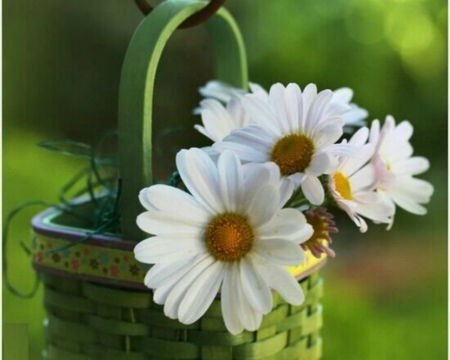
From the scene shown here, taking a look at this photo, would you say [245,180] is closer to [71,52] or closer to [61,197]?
[61,197]

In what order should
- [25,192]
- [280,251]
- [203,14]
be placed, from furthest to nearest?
[25,192] < [203,14] < [280,251]

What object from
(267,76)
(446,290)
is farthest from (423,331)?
(267,76)

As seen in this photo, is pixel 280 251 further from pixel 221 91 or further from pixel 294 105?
pixel 221 91

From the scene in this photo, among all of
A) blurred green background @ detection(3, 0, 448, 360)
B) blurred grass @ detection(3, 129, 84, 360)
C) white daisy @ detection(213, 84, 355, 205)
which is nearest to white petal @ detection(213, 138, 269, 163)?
white daisy @ detection(213, 84, 355, 205)

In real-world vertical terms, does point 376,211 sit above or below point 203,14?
below

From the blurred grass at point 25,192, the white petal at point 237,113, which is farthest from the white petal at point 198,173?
the blurred grass at point 25,192

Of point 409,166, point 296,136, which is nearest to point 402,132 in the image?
point 409,166
